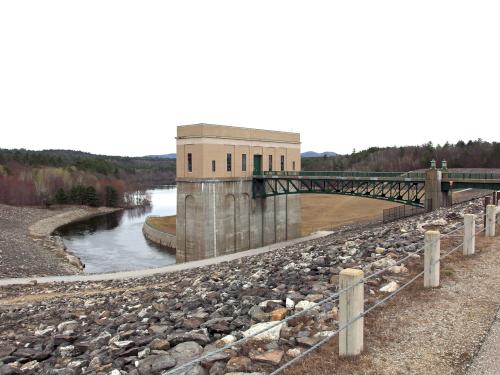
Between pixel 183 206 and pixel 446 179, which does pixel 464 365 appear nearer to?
pixel 446 179

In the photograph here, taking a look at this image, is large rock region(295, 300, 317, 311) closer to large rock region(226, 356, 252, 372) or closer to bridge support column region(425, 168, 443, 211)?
large rock region(226, 356, 252, 372)

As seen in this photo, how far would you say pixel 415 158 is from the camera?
12762 centimetres

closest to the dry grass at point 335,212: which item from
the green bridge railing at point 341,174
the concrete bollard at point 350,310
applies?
the green bridge railing at point 341,174

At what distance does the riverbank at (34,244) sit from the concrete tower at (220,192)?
1021cm

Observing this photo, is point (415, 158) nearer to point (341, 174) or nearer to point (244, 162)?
point (341, 174)

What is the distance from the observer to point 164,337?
7.54m

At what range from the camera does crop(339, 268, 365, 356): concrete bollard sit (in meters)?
5.21

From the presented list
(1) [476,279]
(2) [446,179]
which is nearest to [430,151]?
(2) [446,179]

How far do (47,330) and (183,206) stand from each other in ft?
86.5

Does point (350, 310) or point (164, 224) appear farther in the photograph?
point (164, 224)

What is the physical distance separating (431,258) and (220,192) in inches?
1177

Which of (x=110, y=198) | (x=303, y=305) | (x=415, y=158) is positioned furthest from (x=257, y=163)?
(x=415, y=158)

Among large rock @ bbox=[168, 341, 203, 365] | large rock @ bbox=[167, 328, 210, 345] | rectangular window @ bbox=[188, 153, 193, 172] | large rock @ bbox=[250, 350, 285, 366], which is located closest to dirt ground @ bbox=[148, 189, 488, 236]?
rectangular window @ bbox=[188, 153, 193, 172]

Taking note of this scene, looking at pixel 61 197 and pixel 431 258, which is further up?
pixel 431 258
